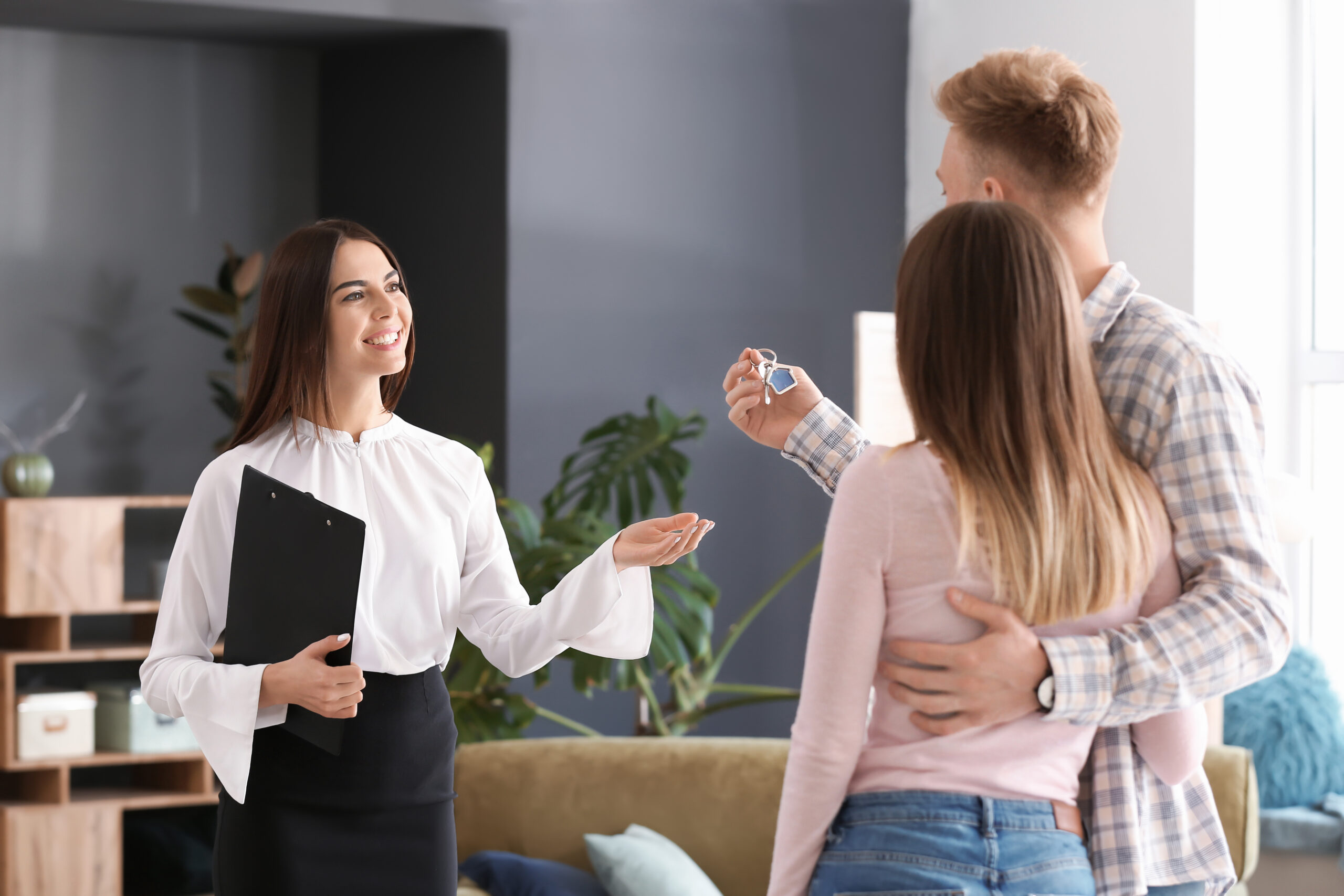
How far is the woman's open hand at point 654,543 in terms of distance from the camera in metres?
1.56

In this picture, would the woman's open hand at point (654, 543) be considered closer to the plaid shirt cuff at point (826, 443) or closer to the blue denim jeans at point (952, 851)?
the plaid shirt cuff at point (826, 443)

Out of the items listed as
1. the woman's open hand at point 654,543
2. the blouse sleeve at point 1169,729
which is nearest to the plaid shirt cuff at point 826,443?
the woman's open hand at point 654,543

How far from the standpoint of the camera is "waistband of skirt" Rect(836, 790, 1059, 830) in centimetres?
118

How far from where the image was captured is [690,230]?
438cm

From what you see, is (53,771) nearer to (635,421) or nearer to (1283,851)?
(635,421)

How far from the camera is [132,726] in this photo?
413 centimetres

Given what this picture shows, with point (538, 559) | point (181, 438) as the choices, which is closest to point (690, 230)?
point (538, 559)

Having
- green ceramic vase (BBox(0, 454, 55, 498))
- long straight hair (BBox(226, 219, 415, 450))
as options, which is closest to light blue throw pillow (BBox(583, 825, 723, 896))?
long straight hair (BBox(226, 219, 415, 450))

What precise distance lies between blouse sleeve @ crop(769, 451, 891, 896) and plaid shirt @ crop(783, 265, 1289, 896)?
0.16 m

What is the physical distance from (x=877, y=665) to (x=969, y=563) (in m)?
0.13

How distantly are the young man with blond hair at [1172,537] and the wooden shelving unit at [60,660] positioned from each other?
11.1 ft

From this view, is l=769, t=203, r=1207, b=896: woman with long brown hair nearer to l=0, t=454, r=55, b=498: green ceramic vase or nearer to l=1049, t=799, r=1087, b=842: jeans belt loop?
l=1049, t=799, r=1087, b=842: jeans belt loop

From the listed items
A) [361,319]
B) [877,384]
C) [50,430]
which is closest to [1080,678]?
[361,319]

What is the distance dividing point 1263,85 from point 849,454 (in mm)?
2944
